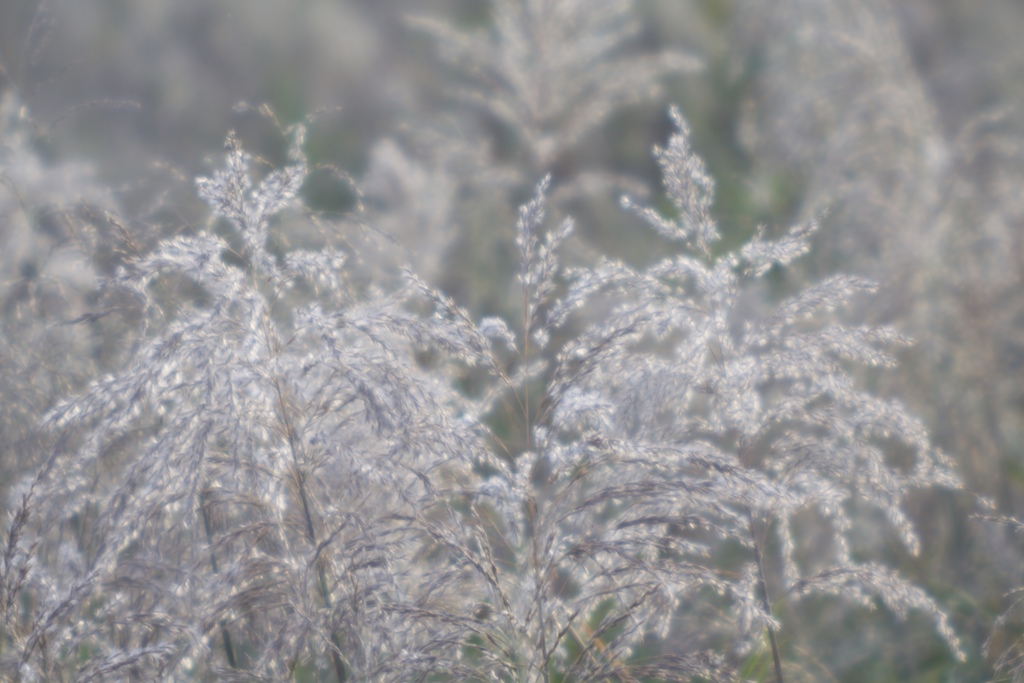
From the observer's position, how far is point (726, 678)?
83.1 inches

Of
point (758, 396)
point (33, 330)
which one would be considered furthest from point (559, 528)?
point (33, 330)

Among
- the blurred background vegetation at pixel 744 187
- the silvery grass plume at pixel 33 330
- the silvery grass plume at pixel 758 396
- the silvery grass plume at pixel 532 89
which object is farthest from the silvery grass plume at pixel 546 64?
the silvery grass plume at pixel 758 396

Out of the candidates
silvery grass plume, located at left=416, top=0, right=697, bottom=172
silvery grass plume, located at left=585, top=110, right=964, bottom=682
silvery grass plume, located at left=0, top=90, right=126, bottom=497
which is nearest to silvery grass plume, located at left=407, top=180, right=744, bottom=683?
silvery grass plume, located at left=585, top=110, right=964, bottom=682

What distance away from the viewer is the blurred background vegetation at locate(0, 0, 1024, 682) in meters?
3.49

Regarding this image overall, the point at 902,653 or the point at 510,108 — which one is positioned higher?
the point at 510,108

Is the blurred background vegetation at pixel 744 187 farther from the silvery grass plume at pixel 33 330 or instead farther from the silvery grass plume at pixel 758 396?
the silvery grass plume at pixel 758 396

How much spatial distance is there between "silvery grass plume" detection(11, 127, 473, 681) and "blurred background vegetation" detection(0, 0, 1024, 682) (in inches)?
18.1

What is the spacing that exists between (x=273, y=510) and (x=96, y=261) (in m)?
1.94

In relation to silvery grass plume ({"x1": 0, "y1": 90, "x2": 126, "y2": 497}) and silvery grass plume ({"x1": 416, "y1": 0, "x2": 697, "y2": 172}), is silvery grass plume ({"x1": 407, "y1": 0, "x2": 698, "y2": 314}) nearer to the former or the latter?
silvery grass plume ({"x1": 416, "y1": 0, "x2": 697, "y2": 172})

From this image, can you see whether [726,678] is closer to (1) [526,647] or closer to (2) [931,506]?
(1) [526,647]

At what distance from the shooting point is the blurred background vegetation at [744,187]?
349 cm

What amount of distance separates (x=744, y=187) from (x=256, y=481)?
693cm

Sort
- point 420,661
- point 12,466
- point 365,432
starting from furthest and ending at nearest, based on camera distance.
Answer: point 12,466 → point 365,432 → point 420,661

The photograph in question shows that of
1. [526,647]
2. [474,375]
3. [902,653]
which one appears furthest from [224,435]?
[474,375]
